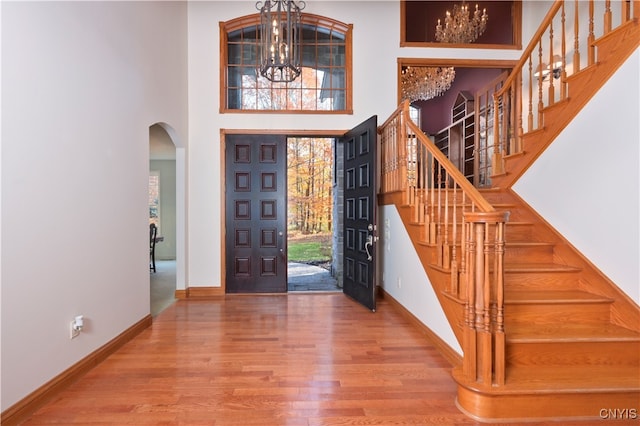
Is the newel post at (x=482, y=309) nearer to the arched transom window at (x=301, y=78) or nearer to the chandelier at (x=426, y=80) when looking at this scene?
the arched transom window at (x=301, y=78)

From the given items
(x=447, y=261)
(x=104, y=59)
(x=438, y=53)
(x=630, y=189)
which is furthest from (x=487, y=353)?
(x=438, y=53)

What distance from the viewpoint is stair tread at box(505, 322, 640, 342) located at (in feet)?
7.44

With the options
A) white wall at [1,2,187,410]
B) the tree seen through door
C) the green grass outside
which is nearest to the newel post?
white wall at [1,2,187,410]

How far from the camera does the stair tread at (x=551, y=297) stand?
2.56m

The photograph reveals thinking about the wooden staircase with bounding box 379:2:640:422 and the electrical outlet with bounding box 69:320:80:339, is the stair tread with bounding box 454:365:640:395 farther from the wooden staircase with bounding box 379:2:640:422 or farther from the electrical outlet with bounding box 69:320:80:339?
the electrical outlet with bounding box 69:320:80:339

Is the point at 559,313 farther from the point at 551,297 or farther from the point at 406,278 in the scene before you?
the point at 406,278

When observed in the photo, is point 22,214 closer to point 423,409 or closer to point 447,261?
point 423,409

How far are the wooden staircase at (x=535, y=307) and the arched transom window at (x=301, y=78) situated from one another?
5.99ft

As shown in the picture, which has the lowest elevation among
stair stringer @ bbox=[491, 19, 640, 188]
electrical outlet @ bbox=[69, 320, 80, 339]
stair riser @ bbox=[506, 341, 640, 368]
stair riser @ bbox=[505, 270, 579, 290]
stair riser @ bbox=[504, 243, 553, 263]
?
stair riser @ bbox=[506, 341, 640, 368]

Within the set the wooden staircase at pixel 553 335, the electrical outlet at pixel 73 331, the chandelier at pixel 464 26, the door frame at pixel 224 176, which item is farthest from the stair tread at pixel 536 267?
the chandelier at pixel 464 26

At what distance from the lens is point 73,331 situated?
2477 millimetres

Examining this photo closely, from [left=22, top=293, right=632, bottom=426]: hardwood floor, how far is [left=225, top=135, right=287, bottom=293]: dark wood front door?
117 cm

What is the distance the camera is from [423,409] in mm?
2141

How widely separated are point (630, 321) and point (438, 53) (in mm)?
4053
